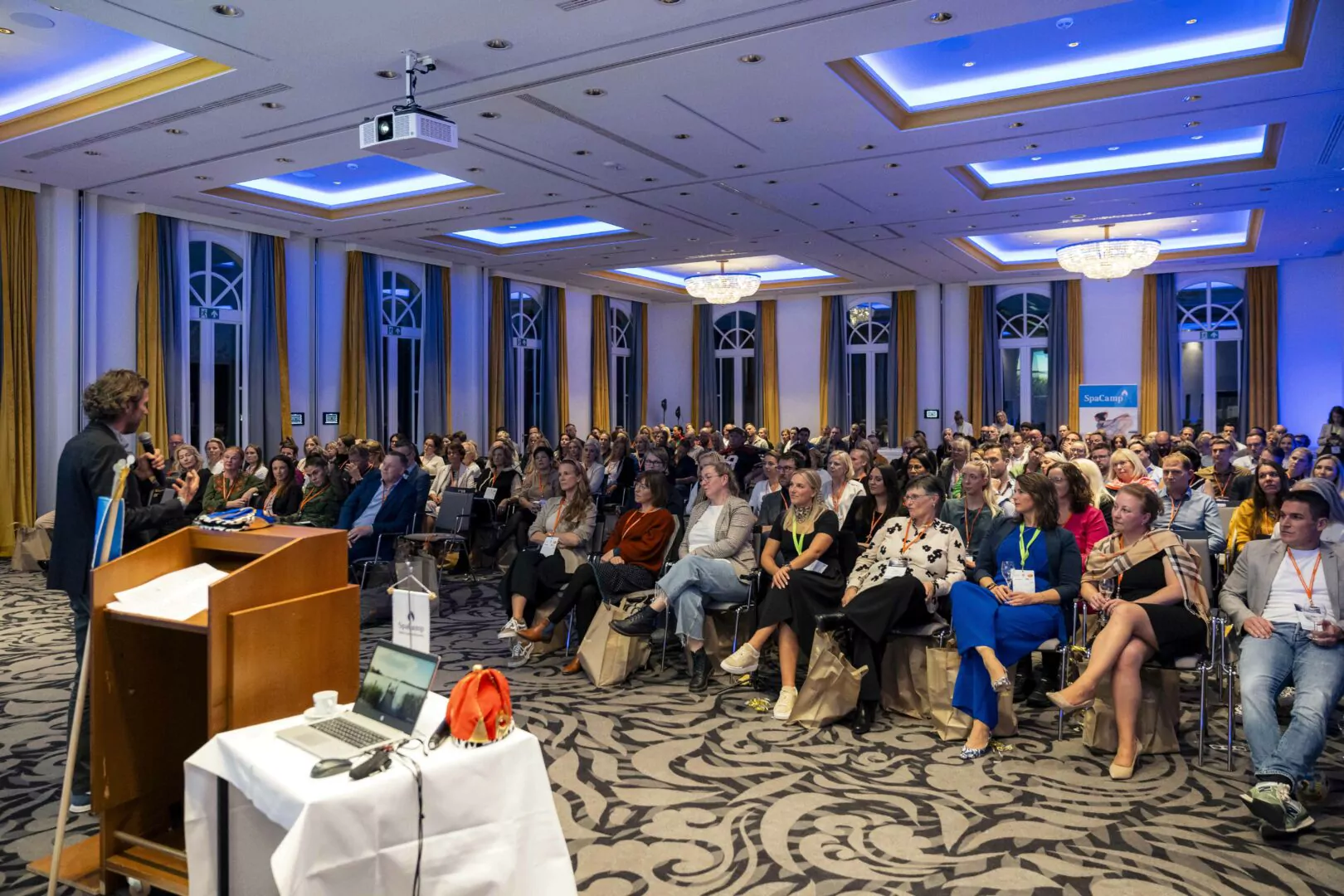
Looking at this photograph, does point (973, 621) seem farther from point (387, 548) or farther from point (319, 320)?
point (319, 320)

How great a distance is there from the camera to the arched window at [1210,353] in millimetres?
16312

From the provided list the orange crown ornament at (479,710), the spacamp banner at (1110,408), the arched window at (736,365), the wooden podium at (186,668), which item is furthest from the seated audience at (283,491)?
the spacamp banner at (1110,408)

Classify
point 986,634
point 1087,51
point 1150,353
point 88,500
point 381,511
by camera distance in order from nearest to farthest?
1. point 88,500
2. point 986,634
3. point 1087,51
4. point 381,511
5. point 1150,353

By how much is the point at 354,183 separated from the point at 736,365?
11.0 m

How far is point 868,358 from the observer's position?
19406 mm

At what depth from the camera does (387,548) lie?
777cm

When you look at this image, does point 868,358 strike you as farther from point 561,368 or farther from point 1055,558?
point 1055,558

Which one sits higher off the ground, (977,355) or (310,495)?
(977,355)

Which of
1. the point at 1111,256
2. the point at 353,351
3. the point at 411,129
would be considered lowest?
the point at 353,351

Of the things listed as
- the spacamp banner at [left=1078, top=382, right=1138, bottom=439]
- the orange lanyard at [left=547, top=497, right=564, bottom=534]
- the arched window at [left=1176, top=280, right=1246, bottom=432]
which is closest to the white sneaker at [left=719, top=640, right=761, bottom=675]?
the orange lanyard at [left=547, top=497, right=564, bottom=534]

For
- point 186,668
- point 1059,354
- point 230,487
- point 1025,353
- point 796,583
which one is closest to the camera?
point 186,668

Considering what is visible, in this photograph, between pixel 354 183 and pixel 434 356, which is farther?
pixel 434 356

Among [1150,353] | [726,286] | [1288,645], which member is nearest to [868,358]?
[1150,353]

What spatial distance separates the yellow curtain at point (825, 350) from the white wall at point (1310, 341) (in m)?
7.83
